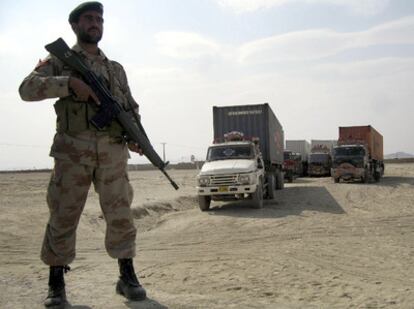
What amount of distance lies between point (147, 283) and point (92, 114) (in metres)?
1.87

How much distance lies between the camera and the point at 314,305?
405 cm

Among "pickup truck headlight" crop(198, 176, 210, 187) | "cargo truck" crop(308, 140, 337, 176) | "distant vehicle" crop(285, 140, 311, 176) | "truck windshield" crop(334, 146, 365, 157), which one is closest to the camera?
"pickup truck headlight" crop(198, 176, 210, 187)

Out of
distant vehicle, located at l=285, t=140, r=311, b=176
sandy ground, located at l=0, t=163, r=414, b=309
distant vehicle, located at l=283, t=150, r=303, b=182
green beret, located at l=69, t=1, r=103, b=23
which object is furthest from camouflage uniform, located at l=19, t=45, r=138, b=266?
distant vehicle, located at l=285, t=140, r=311, b=176

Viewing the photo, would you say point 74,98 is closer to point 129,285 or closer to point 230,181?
point 129,285

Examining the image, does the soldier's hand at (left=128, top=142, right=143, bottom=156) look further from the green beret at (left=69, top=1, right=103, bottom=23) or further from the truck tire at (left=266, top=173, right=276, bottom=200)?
the truck tire at (left=266, top=173, right=276, bottom=200)

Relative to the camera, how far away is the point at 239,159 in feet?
47.7

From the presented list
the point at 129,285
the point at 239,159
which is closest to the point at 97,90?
the point at 129,285

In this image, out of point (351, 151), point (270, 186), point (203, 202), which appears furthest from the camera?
point (351, 151)

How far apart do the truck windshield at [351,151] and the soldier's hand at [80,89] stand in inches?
913

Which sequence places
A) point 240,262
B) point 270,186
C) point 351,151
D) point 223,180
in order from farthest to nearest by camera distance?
point 351,151, point 270,186, point 223,180, point 240,262

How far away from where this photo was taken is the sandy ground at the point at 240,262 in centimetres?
424

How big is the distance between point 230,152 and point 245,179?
5.61 feet

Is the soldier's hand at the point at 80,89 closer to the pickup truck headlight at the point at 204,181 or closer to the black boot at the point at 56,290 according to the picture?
the black boot at the point at 56,290

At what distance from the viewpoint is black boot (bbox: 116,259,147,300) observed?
13.3ft
